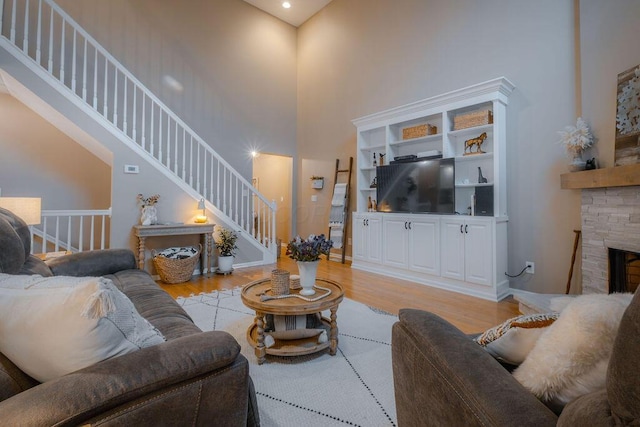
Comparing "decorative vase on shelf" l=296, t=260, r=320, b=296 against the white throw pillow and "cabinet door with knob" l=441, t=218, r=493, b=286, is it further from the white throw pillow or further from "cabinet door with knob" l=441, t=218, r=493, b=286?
"cabinet door with knob" l=441, t=218, r=493, b=286

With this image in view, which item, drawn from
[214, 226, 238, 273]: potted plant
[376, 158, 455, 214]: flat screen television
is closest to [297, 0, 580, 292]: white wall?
[376, 158, 455, 214]: flat screen television

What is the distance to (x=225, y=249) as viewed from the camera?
4645 millimetres

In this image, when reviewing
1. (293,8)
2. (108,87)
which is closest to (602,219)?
(293,8)

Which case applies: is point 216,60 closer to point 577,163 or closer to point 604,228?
point 577,163

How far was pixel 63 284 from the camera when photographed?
922 mm

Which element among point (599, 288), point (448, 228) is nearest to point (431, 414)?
point (599, 288)

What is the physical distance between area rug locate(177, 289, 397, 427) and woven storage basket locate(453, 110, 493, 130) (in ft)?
8.84

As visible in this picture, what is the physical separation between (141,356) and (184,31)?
6.44 meters

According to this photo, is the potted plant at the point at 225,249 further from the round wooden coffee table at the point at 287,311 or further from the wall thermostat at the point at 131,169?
the round wooden coffee table at the point at 287,311

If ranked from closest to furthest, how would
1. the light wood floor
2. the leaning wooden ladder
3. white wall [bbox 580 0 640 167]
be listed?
white wall [bbox 580 0 640 167] → the light wood floor → the leaning wooden ladder

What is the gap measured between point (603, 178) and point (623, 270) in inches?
32.8

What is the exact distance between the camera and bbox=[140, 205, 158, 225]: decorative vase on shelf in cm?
407

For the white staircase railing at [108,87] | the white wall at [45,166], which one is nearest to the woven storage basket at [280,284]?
the white staircase railing at [108,87]

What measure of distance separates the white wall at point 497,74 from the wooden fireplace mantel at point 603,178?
339mm
